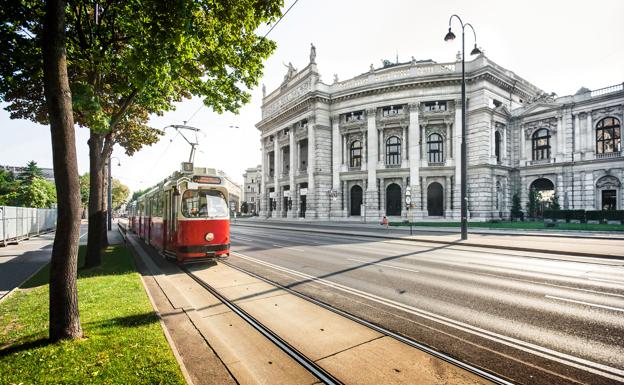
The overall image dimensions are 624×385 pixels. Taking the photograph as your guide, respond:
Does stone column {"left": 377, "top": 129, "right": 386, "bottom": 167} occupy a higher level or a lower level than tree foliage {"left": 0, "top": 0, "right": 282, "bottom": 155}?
higher

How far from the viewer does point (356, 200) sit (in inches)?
1607

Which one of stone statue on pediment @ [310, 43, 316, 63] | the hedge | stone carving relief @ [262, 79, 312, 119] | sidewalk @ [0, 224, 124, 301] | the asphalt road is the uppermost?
stone statue on pediment @ [310, 43, 316, 63]

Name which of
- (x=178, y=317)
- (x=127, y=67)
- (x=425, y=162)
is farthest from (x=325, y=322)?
(x=425, y=162)

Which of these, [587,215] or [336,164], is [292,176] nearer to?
[336,164]

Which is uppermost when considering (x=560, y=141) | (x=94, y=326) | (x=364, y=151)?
(x=560, y=141)

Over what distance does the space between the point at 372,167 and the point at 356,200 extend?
5616mm

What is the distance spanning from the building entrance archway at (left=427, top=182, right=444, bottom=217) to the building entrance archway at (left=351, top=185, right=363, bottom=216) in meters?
9.16

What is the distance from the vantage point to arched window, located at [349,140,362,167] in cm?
4116

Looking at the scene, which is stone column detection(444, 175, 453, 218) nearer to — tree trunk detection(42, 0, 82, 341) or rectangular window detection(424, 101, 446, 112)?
rectangular window detection(424, 101, 446, 112)

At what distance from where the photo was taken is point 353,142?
41531 millimetres

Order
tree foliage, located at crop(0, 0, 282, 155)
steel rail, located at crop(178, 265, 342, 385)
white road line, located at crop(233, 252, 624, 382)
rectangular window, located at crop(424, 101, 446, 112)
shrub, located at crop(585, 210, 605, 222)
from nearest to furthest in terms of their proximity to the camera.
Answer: steel rail, located at crop(178, 265, 342, 385) → white road line, located at crop(233, 252, 624, 382) → tree foliage, located at crop(0, 0, 282, 155) → shrub, located at crop(585, 210, 605, 222) → rectangular window, located at crop(424, 101, 446, 112)

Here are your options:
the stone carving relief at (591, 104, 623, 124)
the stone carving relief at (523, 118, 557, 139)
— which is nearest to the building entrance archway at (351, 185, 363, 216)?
the stone carving relief at (523, 118, 557, 139)

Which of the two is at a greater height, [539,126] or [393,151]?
[539,126]

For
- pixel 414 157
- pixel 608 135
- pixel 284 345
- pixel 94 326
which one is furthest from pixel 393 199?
pixel 94 326
